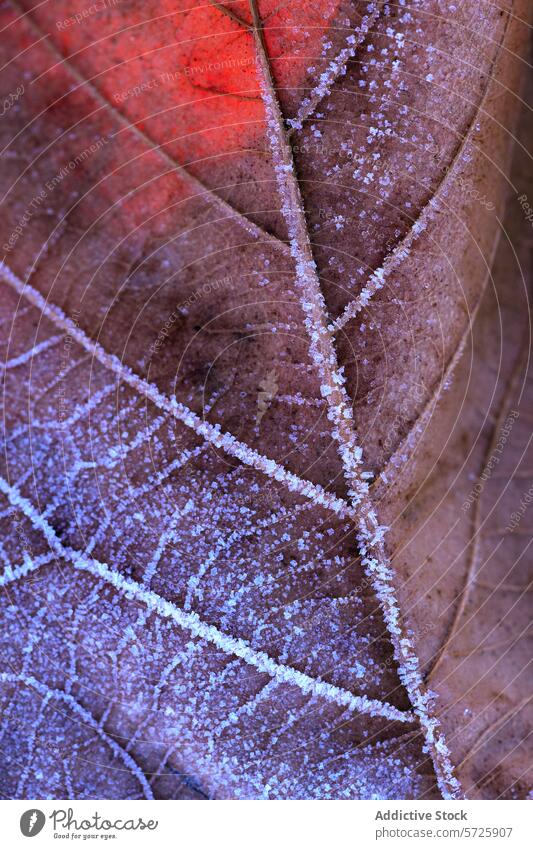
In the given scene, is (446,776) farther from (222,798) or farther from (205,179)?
(205,179)


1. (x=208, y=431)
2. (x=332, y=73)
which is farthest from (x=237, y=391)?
(x=332, y=73)

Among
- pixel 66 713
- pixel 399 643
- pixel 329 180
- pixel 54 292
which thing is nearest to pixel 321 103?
pixel 329 180

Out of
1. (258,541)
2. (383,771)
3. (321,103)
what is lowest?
(383,771)

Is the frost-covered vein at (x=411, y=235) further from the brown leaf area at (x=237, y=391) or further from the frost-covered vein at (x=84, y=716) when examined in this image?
the frost-covered vein at (x=84, y=716)

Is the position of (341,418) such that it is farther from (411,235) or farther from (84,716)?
(84,716)

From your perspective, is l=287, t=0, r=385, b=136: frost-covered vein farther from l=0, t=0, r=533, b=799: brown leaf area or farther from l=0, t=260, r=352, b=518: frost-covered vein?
l=0, t=260, r=352, b=518: frost-covered vein

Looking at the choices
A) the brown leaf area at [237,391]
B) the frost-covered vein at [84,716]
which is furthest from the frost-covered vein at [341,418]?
the frost-covered vein at [84,716]

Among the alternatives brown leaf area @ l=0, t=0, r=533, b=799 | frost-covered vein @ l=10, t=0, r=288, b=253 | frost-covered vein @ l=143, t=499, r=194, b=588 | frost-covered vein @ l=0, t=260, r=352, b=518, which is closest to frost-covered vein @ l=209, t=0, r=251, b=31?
brown leaf area @ l=0, t=0, r=533, b=799
